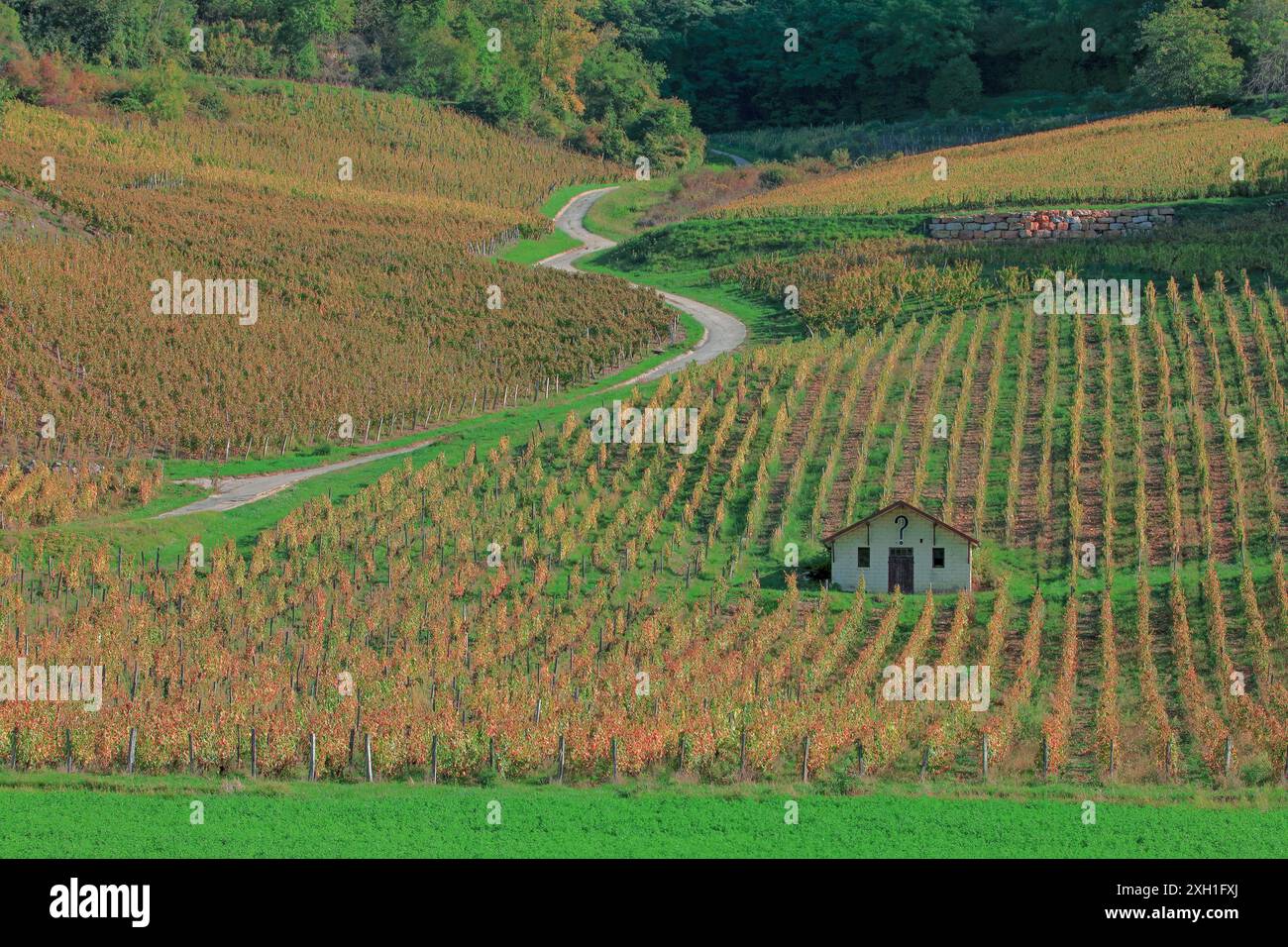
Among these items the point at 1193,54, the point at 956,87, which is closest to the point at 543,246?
the point at 956,87

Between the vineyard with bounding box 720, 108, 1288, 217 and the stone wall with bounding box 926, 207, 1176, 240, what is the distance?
12.7ft

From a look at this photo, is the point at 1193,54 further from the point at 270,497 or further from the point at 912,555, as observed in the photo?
the point at 270,497

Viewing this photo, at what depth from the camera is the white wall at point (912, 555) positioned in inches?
1960

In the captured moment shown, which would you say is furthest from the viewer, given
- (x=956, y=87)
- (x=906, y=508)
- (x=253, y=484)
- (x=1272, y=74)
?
(x=956, y=87)

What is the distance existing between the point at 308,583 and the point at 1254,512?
2456 centimetres

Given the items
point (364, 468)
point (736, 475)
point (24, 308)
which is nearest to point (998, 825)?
point (736, 475)

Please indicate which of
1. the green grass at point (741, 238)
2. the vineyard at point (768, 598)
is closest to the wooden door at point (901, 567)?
the vineyard at point (768, 598)

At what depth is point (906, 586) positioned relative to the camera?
50125 mm

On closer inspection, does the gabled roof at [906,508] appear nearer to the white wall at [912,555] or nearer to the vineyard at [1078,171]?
the white wall at [912,555]

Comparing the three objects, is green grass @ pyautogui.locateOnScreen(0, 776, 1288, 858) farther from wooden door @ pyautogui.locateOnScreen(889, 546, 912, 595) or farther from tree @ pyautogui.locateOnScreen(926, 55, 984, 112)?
tree @ pyautogui.locateOnScreen(926, 55, 984, 112)

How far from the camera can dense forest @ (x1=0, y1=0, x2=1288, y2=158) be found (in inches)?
4321

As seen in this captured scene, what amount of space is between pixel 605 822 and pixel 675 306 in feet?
168

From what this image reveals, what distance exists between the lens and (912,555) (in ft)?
164

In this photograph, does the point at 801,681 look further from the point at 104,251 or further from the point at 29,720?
the point at 104,251
